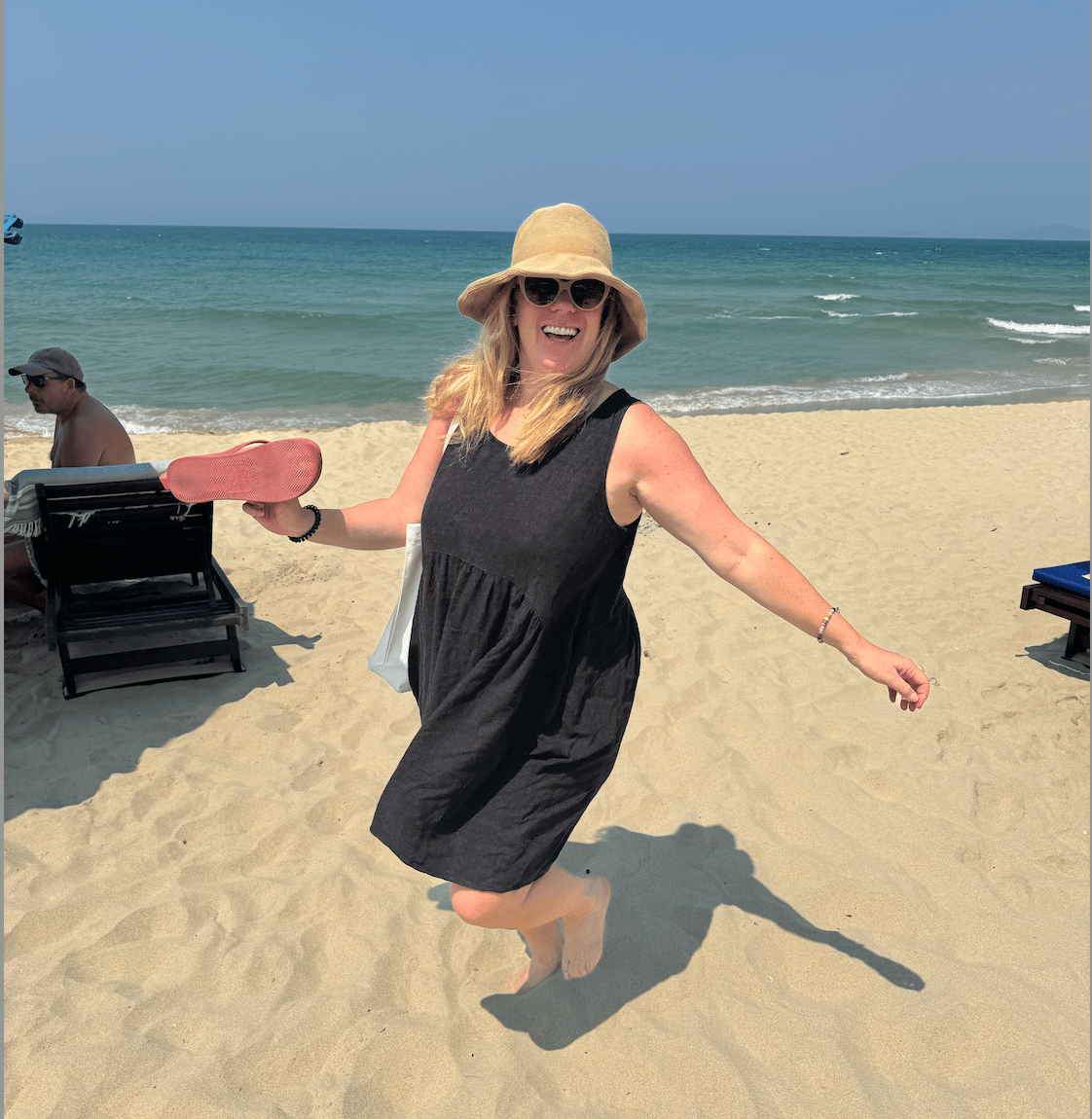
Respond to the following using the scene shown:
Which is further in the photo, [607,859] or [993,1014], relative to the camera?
[607,859]

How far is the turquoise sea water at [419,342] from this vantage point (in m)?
14.9

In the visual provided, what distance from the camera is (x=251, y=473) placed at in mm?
1938

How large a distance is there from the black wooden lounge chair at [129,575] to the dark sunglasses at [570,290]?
A: 2.73m

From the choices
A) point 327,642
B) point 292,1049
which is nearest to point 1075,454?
point 327,642

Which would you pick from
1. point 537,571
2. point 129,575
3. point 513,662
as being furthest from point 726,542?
point 129,575

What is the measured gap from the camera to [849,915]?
2.86 metres

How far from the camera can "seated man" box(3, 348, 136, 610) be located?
183 inches

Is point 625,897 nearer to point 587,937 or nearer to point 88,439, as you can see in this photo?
point 587,937

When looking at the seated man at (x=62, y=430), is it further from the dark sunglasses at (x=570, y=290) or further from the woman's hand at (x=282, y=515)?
the dark sunglasses at (x=570, y=290)

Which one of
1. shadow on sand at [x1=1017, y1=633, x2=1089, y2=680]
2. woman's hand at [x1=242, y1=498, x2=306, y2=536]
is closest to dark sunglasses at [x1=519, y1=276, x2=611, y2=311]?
woman's hand at [x1=242, y1=498, x2=306, y2=536]

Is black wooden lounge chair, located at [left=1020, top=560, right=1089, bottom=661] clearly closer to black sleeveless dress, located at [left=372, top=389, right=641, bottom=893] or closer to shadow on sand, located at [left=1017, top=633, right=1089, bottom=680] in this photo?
shadow on sand, located at [left=1017, top=633, right=1089, bottom=680]

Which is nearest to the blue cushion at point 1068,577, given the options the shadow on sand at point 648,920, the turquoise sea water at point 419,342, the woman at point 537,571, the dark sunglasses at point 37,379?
the shadow on sand at point 648,920

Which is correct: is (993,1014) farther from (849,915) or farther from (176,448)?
(176,448)

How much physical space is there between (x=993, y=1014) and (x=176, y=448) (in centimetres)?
885
